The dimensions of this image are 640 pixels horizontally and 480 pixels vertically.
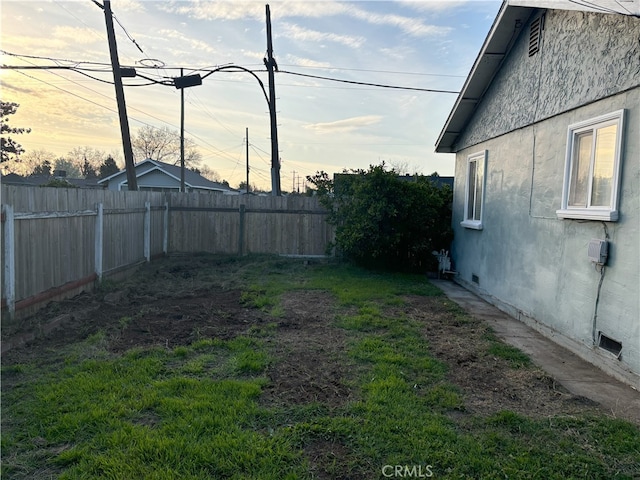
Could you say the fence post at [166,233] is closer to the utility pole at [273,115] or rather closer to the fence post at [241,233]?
the fence post at [241,233]

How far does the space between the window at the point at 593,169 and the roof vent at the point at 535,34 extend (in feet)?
5.86

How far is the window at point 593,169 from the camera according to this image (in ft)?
13.5

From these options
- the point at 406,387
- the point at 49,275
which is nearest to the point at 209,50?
the point at 49,275

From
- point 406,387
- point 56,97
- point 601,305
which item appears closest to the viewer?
point 406,387

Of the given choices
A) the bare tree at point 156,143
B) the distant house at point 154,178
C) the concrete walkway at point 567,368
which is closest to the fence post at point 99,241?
the concrete walkway at point 567,368

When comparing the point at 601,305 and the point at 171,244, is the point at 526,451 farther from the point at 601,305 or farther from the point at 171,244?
Answer: the point at 171,244

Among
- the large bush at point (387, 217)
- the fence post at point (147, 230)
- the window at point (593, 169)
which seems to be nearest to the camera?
the window at point (593, 169)

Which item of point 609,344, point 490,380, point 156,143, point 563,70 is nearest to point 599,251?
point 609,344

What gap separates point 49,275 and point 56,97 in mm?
15218

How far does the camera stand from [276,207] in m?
11.5

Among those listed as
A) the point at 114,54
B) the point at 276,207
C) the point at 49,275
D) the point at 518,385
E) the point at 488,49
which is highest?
the point at 114,54

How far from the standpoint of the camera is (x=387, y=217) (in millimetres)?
9523

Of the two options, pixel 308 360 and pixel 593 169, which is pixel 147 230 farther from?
pixel 593 169

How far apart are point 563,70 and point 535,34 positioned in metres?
1.22
